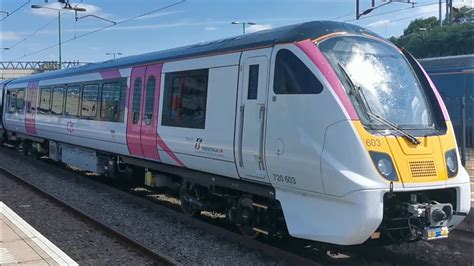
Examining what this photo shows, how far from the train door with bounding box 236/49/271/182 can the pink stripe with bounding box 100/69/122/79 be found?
4688 mm

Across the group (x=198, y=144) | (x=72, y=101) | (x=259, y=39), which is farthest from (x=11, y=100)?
(x=259, y=39)

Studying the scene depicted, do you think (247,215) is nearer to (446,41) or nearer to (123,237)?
(123,237)

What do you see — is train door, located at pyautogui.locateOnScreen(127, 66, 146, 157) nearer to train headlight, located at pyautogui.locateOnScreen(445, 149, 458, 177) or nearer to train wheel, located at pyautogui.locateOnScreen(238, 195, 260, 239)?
train wheel, located at pyautogui.locateOnScreen(238, 195, 260, 239)

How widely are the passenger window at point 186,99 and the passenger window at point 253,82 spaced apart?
1.16m

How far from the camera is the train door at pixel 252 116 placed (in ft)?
21.6

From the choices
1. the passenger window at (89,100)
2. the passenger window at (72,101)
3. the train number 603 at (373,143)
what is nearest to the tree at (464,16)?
the passenger window at (72,101)

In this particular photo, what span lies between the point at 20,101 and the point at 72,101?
263 inches

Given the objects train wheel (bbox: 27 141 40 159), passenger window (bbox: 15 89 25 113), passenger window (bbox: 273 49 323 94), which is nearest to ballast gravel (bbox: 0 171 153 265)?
passenger window (bbox: 273 49 323 94)

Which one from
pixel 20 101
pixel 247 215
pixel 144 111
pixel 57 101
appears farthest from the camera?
pixel 20 101

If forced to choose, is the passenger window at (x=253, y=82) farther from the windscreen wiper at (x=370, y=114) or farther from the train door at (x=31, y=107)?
the train door at (x=31, y=107)

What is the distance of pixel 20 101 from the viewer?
762 inches

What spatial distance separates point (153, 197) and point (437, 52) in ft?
132

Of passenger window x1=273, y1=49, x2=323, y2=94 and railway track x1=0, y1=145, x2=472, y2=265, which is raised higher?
passenger window x1=273, y1=49, x2=323, y2=94

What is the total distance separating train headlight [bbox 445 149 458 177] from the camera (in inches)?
237
